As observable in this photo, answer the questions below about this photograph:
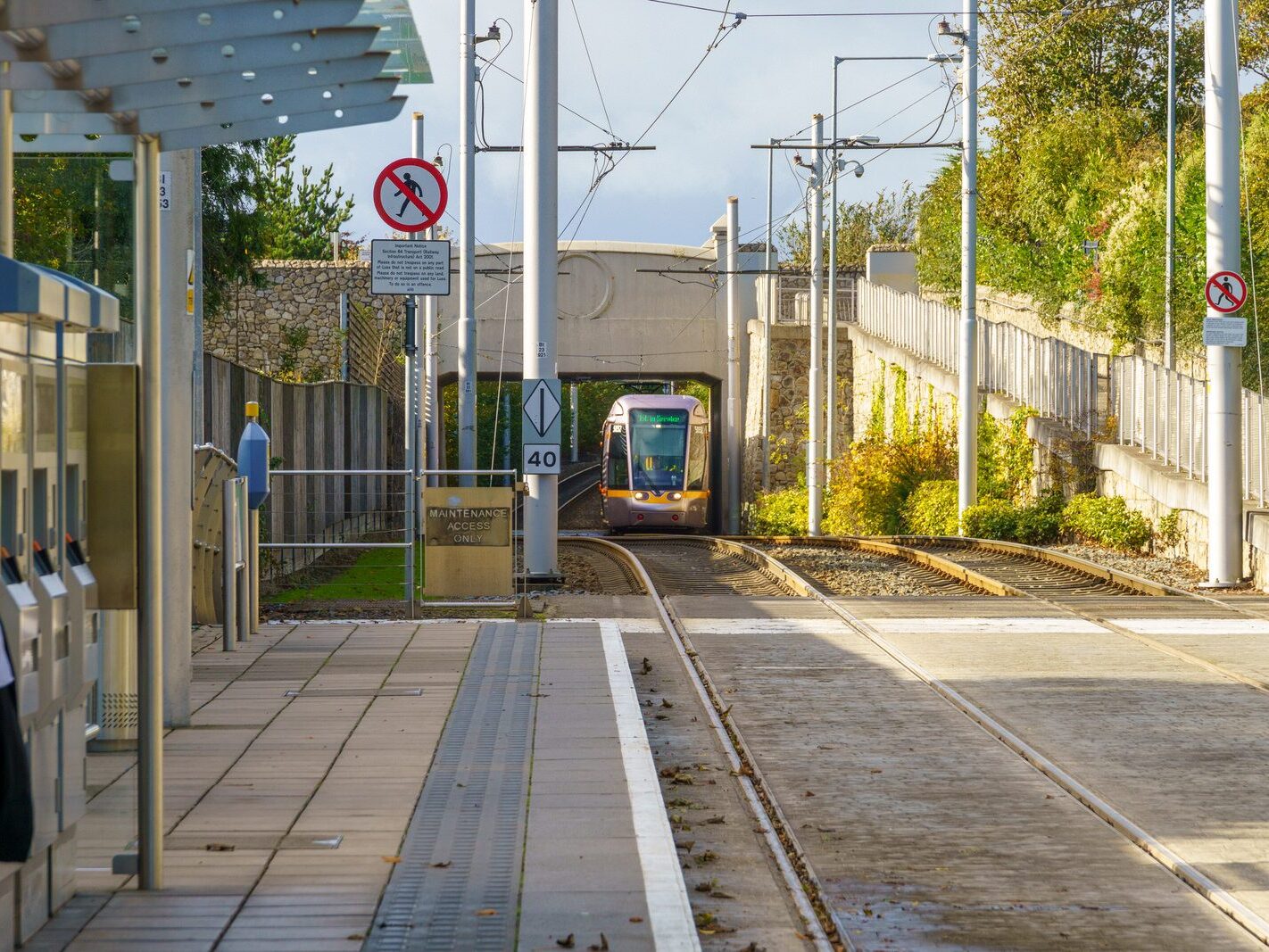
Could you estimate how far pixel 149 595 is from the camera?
538 cm

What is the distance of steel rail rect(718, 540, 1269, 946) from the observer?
18.5 feet

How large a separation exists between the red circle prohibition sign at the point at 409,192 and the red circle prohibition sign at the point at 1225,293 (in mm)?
7586

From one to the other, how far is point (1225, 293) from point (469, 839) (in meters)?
12.4

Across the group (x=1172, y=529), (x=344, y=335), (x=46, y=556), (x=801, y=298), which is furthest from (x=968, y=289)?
(x=46, y=556)

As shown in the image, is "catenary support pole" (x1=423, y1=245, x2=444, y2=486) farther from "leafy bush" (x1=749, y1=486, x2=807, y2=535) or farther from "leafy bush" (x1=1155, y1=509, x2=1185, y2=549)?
"leafy bush" (x1=1155, y1=509, x2=1185, y2=549)

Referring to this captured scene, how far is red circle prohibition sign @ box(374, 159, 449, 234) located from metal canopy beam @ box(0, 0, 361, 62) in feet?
27.0

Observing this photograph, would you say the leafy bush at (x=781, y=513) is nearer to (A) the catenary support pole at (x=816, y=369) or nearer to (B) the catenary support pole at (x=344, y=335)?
(A) the catenary support pole at (x=816, y=369)

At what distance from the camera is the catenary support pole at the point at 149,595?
5355 mm

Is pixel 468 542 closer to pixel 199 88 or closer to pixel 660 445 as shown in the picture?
pixel 199 88

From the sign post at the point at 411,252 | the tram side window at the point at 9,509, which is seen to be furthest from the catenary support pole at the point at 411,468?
the tram side window at the point at 9,509

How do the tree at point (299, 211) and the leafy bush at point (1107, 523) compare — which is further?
the tree at point (299, 211)

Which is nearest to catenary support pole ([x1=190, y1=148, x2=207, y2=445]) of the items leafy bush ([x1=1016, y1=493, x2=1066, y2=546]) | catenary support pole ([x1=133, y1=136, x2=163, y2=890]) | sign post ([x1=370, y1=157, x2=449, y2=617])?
sign post ([x1=370, y1=157, x2=449, y2=617])

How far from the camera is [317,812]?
256 inches

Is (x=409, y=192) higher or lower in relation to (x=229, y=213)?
lower
